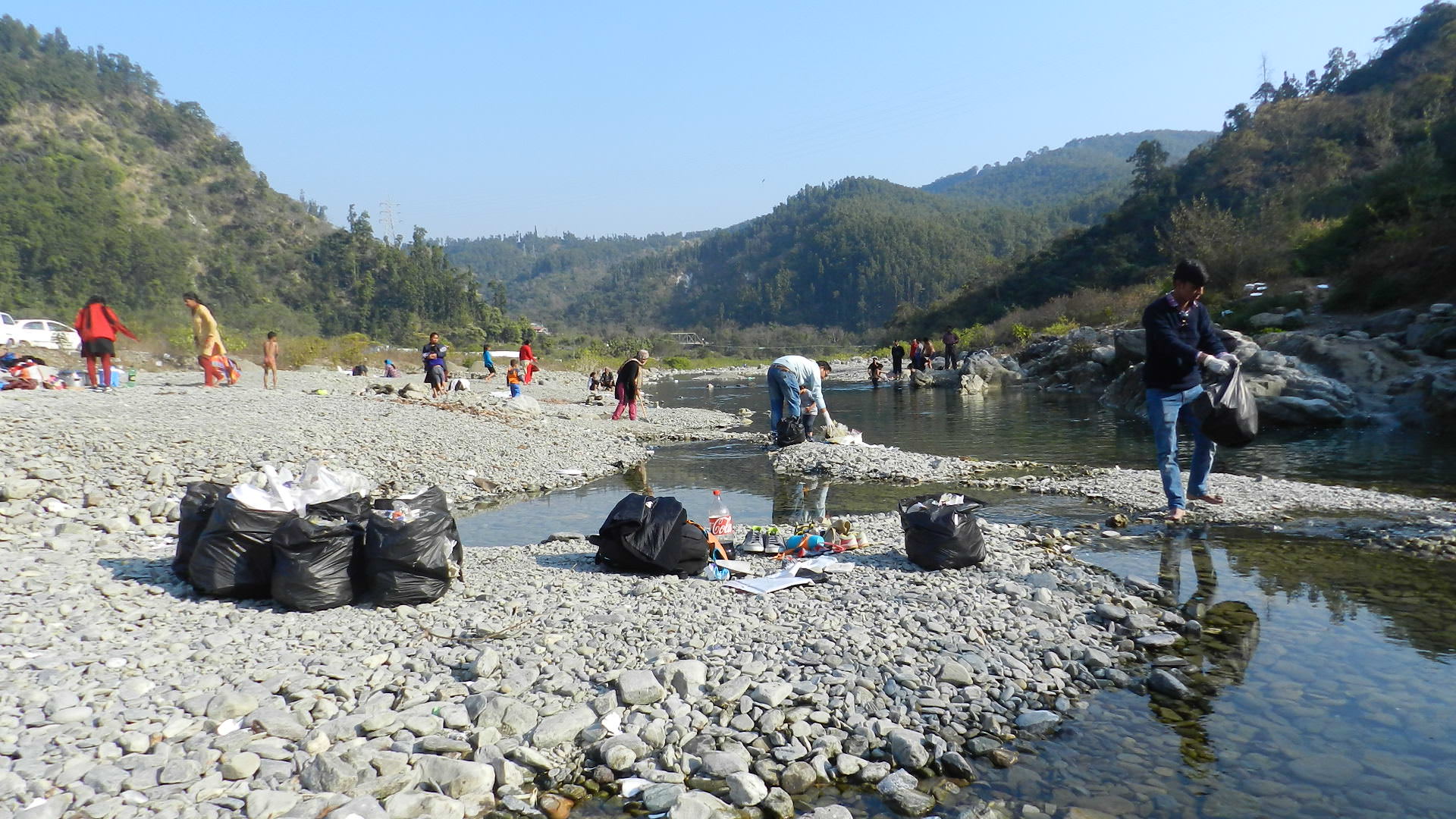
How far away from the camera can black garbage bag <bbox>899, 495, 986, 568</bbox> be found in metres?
6.93

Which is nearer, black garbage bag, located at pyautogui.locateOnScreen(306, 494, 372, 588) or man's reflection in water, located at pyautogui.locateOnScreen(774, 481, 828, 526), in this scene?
black garbage bag, located at pyautogui.locateOnScreen(306, 494, 372, 588)

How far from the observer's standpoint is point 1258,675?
199 inches

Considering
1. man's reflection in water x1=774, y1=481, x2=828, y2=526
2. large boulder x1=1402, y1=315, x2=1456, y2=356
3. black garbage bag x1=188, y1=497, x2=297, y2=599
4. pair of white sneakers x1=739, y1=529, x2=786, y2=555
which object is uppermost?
large boulder x1=1402, y1=315, x2=1456, y2=356

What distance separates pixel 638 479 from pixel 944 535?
747 cm

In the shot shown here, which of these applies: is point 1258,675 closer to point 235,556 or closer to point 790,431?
point 235,556

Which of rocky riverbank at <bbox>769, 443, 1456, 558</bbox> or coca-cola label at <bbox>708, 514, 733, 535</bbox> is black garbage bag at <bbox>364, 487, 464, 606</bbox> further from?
rocky riverbank at <bbox>769, 443, 1456, 558</bbox>

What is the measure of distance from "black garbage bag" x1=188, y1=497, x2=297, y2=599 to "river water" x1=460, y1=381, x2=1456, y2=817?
3.13m

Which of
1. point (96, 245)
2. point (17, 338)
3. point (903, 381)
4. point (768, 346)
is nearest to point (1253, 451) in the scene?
point (903, 381)

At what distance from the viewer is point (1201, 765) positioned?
4.07 metres

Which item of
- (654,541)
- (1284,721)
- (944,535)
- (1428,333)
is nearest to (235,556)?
(654,541)

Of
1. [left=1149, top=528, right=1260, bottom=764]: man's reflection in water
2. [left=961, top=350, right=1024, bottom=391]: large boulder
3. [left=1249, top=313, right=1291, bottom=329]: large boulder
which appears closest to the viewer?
[left=1149, top=528, right=1260, bottom=764]: man's reflection in water

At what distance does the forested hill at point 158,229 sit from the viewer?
71375 millimetres

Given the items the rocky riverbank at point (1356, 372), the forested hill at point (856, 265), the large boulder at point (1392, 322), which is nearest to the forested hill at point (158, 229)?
the forested hill at point (856, 265)

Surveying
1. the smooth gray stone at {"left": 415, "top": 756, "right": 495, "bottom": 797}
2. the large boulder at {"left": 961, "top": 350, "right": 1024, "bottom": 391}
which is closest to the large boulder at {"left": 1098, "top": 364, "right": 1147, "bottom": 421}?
the large boulder at {"left": 961, "top": 350, "right": 1024, "bottom": 391}
